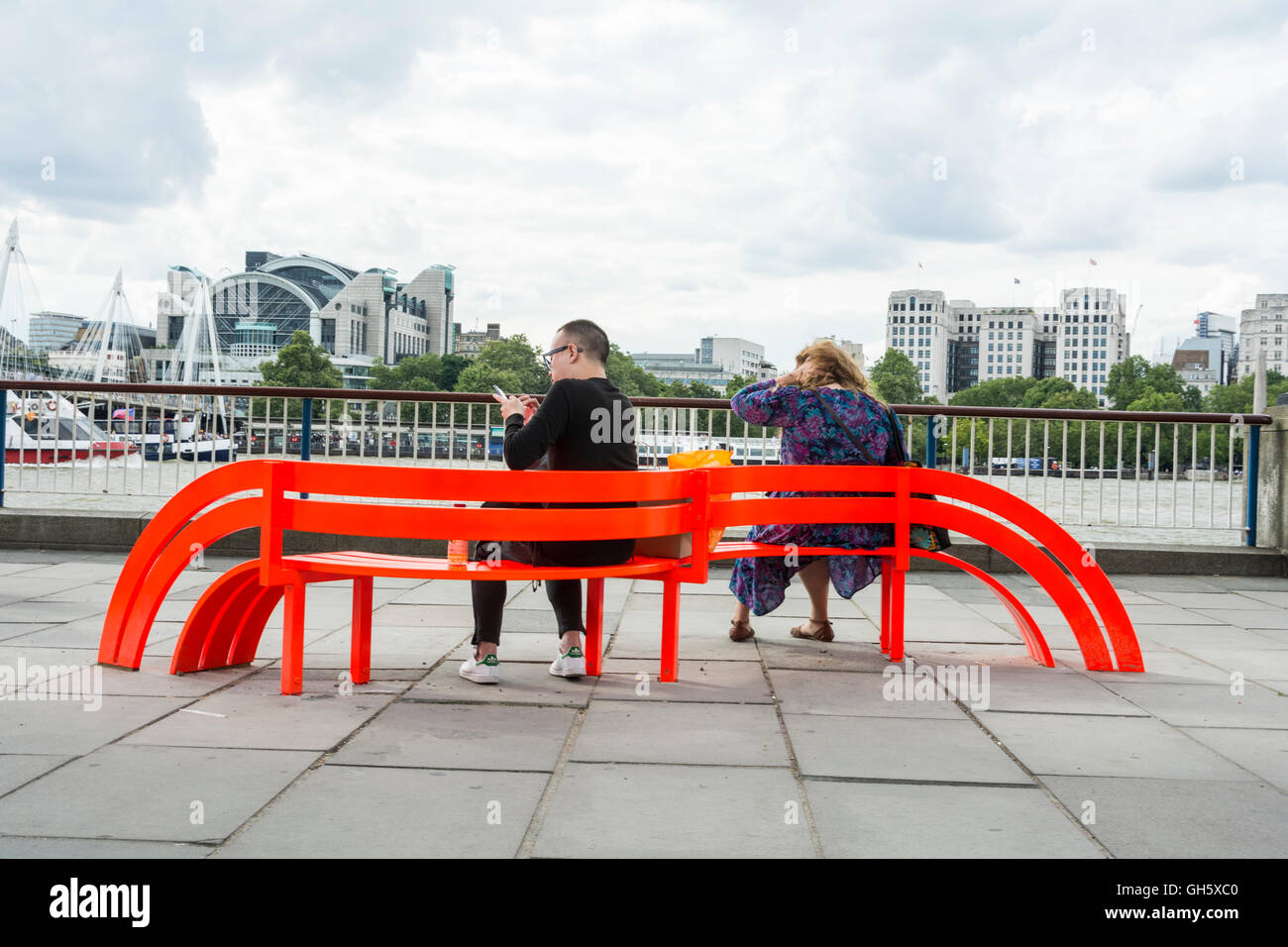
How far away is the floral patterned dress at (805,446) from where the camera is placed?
228 inches

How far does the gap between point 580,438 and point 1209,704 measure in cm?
279

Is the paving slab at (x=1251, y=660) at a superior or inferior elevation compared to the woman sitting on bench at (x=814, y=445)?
inferior

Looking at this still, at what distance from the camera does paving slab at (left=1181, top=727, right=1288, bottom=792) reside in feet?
12.1

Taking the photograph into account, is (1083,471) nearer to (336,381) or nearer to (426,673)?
(426,673)

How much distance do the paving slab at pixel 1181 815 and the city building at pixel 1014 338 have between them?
608 ft

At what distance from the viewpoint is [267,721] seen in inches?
159

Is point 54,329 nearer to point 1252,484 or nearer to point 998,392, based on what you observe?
point 998,392

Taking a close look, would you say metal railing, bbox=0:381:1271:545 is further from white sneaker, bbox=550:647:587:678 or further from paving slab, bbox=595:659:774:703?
white sneaker, bbox=550:647:587:678

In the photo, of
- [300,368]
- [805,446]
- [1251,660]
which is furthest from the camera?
[300,368]

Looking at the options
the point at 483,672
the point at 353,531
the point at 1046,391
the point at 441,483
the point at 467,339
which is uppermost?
the point at 467,339

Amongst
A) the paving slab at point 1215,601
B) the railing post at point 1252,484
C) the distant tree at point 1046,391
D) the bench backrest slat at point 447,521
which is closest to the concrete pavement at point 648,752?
the bench backrest slat at point 447,521

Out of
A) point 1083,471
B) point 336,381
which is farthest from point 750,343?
point 1083,471

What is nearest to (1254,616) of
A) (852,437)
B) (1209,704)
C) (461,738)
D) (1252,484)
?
(1252,484)

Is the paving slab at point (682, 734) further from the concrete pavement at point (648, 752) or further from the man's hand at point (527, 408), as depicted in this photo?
the man's hand at point (527, 408)
